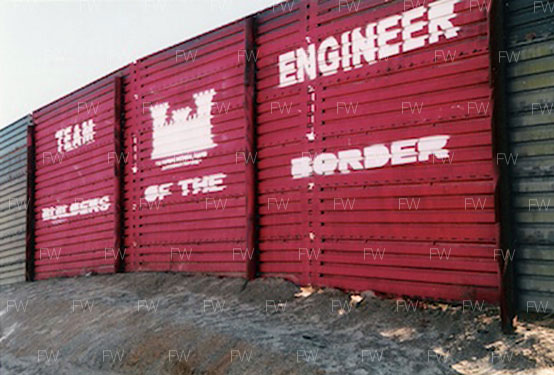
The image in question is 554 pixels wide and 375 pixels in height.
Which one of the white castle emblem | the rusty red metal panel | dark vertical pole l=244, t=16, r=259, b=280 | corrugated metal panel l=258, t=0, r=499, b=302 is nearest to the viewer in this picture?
corrugated metal panel l=258, t=0, r=499, b=302

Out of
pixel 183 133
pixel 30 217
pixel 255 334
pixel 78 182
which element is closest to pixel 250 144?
pixel 183 133

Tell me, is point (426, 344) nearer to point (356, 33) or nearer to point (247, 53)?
point (356, 33)

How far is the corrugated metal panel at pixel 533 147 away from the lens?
4508 mm

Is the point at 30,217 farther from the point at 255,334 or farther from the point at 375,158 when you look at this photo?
the point at 375,158

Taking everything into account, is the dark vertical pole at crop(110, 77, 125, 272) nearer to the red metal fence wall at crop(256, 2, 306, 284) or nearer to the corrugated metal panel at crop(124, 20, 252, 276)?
the corrugated metal panel at crop(124, 20, 252, 276)

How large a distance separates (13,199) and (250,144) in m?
8.00

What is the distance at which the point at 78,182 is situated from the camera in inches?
398

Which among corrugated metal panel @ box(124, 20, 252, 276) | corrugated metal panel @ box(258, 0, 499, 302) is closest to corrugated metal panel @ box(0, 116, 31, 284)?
corrugated metal panel @ box(124, 20, 252, 276)

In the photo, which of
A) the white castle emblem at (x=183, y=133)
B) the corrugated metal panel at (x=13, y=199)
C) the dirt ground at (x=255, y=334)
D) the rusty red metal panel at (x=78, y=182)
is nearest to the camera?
the dirt ground at (x=255, y=334)

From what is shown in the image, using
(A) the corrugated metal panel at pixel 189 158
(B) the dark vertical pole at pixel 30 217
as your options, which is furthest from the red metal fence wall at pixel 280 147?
(B) the dark vertical pole at pixel 30 217

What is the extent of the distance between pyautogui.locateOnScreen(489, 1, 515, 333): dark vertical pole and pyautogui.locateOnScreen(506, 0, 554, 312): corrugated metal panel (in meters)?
0.07

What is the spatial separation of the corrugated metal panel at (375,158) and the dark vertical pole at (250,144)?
112mm

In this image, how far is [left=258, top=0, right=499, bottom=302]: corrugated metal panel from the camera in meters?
5.02

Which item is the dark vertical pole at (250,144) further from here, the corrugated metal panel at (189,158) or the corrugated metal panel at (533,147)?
the corrugated metal panel at (533,147)
